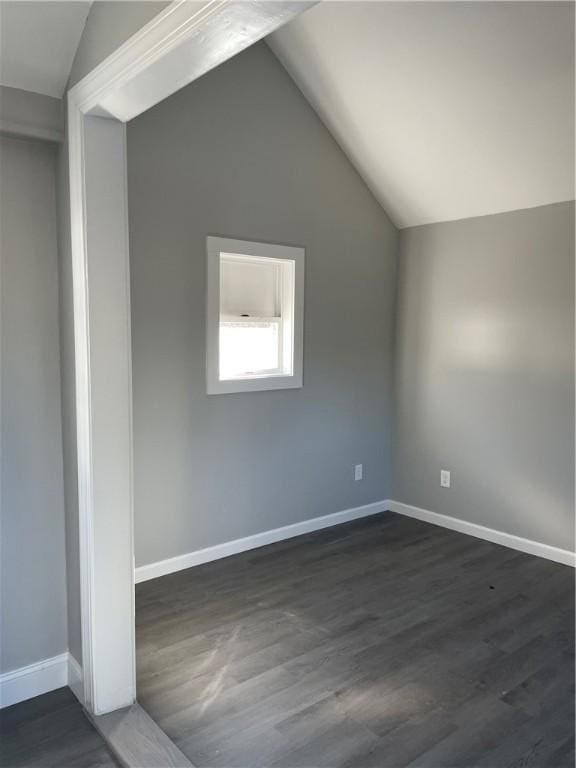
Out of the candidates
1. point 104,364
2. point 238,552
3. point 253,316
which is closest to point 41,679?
point 104,364

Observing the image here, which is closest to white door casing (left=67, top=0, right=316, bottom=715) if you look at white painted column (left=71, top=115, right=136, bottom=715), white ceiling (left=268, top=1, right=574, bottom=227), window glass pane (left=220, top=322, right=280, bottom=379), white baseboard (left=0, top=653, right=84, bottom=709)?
white painted column (left=71, top=115, right=136, bottom=715)

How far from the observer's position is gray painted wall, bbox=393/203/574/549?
139 inches

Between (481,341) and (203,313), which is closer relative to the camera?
(203,313)

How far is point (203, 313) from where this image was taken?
11.0 feet

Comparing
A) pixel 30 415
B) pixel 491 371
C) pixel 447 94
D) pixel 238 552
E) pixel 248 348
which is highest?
pixel 447 94

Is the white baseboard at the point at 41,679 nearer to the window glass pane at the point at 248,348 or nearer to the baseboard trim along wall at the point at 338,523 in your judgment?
the baseboard trim along wall at the point at 338,523

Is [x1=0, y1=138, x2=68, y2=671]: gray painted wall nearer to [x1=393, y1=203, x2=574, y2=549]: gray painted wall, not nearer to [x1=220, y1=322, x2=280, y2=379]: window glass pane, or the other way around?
[x1=220, y1=322, x2=280, y2=379]: window glass pane

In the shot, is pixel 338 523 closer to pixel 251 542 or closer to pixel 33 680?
pixel 251 542

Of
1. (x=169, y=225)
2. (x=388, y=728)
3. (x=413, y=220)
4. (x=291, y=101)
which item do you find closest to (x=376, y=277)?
(x=413, y=220)

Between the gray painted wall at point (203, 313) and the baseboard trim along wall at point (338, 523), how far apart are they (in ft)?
0.18

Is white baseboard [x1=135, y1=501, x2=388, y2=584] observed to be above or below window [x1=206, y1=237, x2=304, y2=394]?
below

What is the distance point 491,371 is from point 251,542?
193cm

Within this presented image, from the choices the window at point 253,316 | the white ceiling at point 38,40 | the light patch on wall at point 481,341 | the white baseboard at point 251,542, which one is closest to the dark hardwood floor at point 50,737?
the white baseboard at point 251,542

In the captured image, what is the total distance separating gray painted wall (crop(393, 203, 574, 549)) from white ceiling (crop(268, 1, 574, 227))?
0.24m
